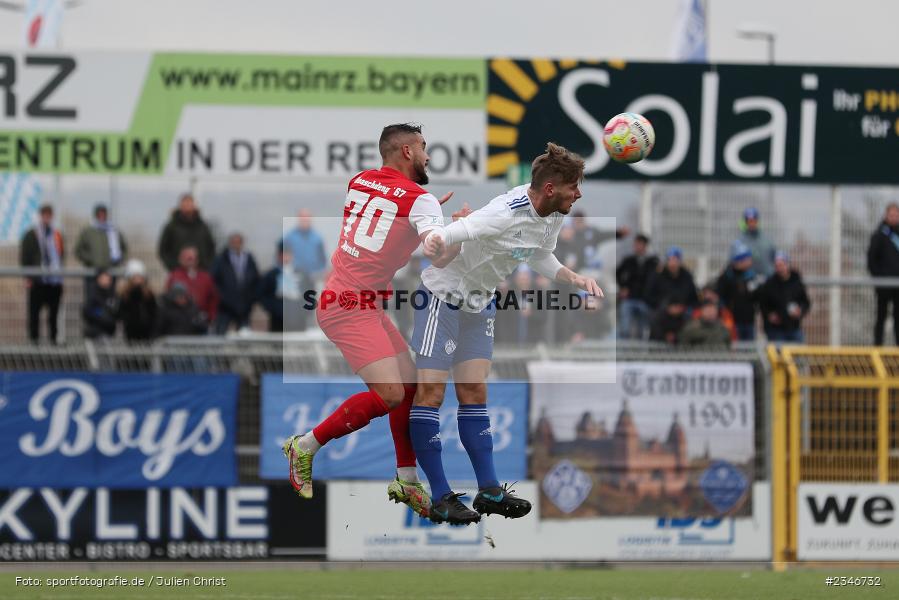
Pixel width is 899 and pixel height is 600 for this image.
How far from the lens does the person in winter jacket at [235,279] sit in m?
19.7

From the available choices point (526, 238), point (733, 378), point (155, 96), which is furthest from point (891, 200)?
point (526, 238)

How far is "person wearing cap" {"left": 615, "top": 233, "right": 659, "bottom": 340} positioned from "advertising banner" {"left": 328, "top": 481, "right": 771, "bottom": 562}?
241 centimetres

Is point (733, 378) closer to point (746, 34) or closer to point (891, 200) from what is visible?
point (891, 200)

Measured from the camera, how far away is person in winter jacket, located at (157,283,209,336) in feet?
63.4

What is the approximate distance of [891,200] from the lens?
2184cm

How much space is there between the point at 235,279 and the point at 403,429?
8.26 meters

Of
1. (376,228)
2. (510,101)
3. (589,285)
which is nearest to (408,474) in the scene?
(376,228)

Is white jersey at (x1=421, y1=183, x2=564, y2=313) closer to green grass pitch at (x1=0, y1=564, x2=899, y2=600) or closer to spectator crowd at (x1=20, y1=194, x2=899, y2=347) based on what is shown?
green grass pitch at (x1=0, y1=564, x2=899, y2=600)

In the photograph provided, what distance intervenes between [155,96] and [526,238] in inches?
410

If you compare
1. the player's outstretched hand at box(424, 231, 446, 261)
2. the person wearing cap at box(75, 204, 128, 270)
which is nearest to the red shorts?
the player's outstretched hand at box(424, 231, 446, 261)

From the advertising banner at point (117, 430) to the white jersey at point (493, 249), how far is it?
7.42m

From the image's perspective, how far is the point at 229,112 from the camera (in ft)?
67.9

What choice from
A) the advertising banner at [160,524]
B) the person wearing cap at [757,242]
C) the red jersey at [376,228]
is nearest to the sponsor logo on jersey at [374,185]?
the red jersey at [376,228]

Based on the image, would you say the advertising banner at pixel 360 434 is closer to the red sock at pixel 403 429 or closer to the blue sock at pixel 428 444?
the red sock at pixel 403 429
